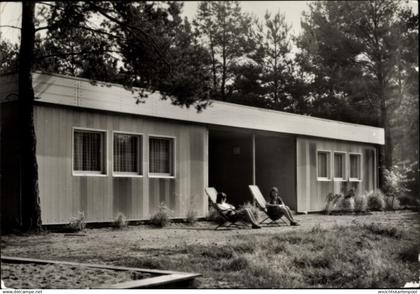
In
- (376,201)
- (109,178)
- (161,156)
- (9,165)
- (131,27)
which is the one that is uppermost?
(131,27)

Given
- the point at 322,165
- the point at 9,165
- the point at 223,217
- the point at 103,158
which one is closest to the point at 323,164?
the point at 322,165

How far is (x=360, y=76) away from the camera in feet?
55.9

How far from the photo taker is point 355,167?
20.8 meters

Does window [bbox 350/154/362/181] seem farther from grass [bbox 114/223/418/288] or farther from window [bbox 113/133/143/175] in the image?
grass [bbox 114/223/418/288]

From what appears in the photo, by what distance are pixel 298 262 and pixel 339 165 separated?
12.9 m

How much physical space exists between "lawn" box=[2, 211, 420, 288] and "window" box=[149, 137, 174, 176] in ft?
9.06

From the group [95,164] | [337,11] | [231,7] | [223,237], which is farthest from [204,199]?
[231,7]

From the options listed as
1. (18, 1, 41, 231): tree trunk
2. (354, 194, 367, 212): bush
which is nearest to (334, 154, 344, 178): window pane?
(354, 194, 367, 212): bush

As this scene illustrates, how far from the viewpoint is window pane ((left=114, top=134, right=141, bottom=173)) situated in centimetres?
1262

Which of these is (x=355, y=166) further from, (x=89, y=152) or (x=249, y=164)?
(x=89, y=152)

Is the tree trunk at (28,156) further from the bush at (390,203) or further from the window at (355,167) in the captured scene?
the window at (355,167)

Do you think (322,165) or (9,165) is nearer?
(9,165)

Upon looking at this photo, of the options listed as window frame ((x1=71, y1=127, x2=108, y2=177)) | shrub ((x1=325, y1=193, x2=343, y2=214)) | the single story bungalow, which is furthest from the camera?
shrub ((x1=325, y1=193, x2=343, y2=214))

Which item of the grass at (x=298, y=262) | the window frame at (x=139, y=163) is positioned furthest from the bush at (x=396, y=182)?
the grass at (x=298, y=262)
